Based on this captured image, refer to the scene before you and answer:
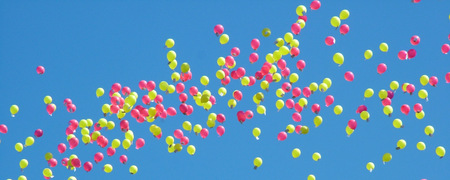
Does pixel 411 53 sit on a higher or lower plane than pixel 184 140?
higher

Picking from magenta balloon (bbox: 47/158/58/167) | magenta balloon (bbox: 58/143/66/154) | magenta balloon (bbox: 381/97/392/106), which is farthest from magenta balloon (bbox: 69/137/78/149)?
magenta balloon (bbox: 381/97/392/106)

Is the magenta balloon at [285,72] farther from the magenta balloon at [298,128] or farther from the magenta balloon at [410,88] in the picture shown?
the magenta balloon at [410,88]

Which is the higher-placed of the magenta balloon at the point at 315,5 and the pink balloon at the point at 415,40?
the magenta balloon at the point at 315,5

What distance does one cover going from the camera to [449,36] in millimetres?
15477

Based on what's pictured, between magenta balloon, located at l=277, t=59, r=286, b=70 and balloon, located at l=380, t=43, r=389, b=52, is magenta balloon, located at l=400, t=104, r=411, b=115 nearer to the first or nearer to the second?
balloon, located at l=380, t=43, r=389, b=52

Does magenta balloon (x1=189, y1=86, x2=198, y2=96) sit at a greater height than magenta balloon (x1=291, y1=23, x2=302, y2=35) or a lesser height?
lesser

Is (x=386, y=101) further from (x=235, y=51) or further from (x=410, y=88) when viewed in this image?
(x=235, y=51)

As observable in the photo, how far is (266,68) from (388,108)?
2166mm

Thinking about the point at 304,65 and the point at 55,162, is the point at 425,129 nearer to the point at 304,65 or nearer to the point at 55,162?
the point at 304,65

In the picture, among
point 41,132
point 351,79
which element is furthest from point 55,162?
point 351,79

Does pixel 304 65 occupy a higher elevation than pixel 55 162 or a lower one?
higher

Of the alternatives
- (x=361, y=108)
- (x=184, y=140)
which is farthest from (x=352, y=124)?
(x=184, y=140)

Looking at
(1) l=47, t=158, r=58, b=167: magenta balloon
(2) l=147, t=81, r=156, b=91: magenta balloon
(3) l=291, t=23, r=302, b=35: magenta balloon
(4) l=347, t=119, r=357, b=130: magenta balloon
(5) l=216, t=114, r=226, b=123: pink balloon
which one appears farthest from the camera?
(2) l=147, t=81, r=156, b=91: magenta balloon

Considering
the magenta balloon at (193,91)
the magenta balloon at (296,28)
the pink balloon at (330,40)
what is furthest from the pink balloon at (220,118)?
the pink balloon at (330,40)
